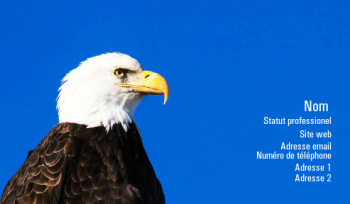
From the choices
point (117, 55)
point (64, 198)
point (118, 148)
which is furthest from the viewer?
point (117, 55)

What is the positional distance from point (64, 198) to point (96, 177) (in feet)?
1.04

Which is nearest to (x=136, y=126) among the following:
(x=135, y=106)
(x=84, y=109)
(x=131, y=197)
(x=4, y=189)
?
(x=135, y=106)

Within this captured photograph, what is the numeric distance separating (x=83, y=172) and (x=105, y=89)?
889mm

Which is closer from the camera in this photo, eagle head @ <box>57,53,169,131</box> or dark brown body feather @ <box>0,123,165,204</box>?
dark brown body feather @ <box>0,123,165,204</box>

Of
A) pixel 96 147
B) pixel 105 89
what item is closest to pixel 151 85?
pixel 105 89

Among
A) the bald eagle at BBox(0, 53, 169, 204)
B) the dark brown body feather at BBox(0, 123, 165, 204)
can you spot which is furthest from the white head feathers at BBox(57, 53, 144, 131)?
the dark brown body feather at BBox(0, 123, 165, 204)

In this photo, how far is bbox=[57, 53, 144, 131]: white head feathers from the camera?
521 cm

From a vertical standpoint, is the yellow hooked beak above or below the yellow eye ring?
below

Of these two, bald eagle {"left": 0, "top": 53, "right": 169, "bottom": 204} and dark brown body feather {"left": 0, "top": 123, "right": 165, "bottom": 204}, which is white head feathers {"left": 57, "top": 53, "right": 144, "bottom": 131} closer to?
bald eagle {"left": 0, "top": 53, "right": 169, "bottom": 204}

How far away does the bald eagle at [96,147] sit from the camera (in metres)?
4.71

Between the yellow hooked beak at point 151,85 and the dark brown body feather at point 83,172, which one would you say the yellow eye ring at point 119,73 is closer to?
the yellow hooked beak at point 151,85

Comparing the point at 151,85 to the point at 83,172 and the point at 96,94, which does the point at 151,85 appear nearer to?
the point at 96,94

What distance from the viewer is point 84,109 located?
17.1ft

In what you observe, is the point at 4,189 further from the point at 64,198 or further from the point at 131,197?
the point at 131,197
